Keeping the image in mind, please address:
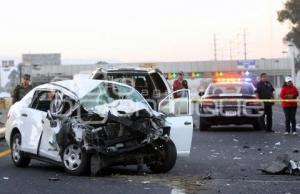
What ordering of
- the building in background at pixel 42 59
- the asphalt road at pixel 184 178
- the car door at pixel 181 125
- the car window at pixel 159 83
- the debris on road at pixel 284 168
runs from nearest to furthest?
the asphalt road at pixel 184 178 → the debris on road at pixel 284 168 → the car door at pixel 181 125 → the car window at pixel 159 83 → the building in background at pixel 42 59

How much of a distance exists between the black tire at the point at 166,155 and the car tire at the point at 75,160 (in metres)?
1.19

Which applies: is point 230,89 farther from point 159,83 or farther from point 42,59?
point 42,59

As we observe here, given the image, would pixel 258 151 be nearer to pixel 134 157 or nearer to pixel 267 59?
pixel 134 157

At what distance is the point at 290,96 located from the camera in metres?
18.5

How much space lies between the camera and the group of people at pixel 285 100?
18328 millimetres

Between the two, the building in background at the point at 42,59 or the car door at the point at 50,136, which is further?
the building in background at the point at 42,59

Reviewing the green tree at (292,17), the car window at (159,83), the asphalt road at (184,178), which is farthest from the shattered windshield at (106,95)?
the green tree at (292,17)

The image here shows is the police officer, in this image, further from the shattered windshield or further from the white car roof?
the shattered windshield

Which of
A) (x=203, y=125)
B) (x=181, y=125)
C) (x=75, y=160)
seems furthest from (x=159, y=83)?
(x=203, y=125)

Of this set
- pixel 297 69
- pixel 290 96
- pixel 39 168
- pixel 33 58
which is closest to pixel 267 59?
pixel 297 69

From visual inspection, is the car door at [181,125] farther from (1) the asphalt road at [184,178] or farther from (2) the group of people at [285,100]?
(2) the group of people at [285,100]

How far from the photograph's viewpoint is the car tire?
32.1 feet

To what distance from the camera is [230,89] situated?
2042 cm

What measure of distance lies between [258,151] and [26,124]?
17.0 feet
